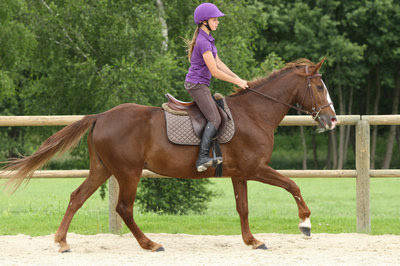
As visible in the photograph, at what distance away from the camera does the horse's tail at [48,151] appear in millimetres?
6688

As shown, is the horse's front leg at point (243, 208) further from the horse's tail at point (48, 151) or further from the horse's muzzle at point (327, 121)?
the horse's tail at point (48, 151)

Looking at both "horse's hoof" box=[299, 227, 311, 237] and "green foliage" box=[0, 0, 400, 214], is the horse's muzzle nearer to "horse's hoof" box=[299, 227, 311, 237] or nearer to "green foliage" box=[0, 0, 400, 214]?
"horse's hoof" box=[299, 227, 311, 237]

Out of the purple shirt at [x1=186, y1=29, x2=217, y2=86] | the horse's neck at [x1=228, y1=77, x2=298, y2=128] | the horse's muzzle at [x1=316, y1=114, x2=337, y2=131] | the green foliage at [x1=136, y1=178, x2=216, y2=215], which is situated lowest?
the green foliage at [x1=136, y1=178, x2=216, y2=215]

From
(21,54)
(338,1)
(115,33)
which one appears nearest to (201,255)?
(115,33)

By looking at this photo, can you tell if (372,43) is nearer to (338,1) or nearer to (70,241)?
(338,1)

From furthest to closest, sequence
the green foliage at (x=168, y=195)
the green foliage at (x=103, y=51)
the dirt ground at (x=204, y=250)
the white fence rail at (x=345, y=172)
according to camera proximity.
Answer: the green foliage at (x=103, y=51)
the green foliage at (x=168, y=195)
the white fence rail at (x=345, y=172)
the dirt ground at (x=204, y=250)

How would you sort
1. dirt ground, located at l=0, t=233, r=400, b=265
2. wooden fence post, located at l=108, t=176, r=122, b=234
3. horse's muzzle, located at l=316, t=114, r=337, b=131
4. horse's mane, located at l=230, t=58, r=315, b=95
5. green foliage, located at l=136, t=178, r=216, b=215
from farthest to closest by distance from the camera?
green foliage, located at l=136, t=178, r=216, b=215 → wooden fence post, located at l=108, t=176, r=122, b=234 → horse's mane, located at l=230, t=58, r=315, b=95 → horse's muzzle, located at l=316, t=114, r=337, b=131 → dirt ground, located at l=0, t=233, r=400, b=265

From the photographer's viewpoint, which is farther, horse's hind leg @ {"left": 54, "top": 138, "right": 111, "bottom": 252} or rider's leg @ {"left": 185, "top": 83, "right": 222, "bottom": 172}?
horse's hind leg @ {"left": 54, "top": 138, "right": 111, "bottom": 252}

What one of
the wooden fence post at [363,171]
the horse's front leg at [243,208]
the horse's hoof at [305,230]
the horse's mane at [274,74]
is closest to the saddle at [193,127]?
the horse's front leg at [243,208]

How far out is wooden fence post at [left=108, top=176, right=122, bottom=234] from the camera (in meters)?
7.84

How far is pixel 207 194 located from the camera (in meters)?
10.3

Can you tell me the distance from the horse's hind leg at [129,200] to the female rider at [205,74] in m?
0.74

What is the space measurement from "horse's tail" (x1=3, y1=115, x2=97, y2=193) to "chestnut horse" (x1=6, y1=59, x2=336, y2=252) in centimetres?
1

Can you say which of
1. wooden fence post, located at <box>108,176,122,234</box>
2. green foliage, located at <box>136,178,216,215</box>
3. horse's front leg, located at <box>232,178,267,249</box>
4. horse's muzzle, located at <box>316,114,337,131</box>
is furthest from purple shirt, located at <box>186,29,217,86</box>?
green foliage, located at <box>136,178,216,215</box>
